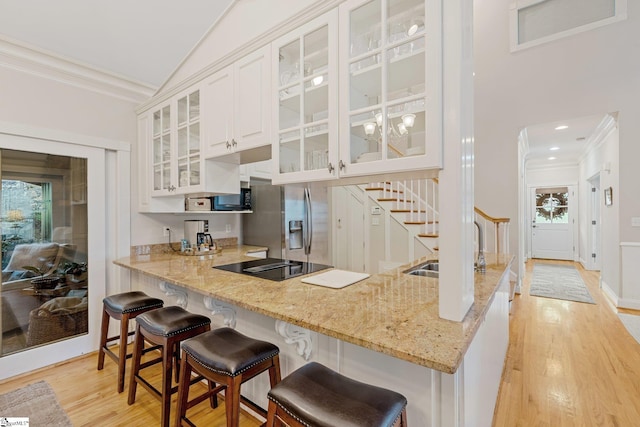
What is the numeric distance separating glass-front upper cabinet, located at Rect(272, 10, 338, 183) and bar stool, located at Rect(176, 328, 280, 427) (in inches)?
36.7

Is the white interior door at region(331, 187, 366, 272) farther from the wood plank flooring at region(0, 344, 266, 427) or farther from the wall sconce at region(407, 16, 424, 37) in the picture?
the wall sconce at region(407, 16, 424, 37)

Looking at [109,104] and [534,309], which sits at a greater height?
[109,104]

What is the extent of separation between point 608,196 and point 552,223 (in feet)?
12.8

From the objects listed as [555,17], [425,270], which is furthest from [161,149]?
[555,17]

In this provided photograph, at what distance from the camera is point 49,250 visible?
2549 millimetres

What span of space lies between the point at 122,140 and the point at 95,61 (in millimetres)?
728

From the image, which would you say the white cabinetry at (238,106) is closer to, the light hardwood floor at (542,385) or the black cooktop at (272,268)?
the black cooktop at (272,268)

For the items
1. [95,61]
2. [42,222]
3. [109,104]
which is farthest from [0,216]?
[95,61]

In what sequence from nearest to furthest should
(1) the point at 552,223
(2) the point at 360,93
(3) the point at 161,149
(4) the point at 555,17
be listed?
(2) the point at 360,93, (3) the point at 161,149, (4) the point at 555,17, (1) the point at 552,223

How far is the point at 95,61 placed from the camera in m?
2.61

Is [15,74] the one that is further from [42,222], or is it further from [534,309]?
[534,309]

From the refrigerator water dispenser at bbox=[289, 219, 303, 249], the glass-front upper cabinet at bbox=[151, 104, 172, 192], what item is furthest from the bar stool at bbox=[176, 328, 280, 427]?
the refrigerator water dispenser at bbox=[289, 219, 303, 249]

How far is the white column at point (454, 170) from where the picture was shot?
109 centimetres

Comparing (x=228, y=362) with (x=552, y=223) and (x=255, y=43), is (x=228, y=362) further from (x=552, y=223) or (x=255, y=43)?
(x=552, y=223)
